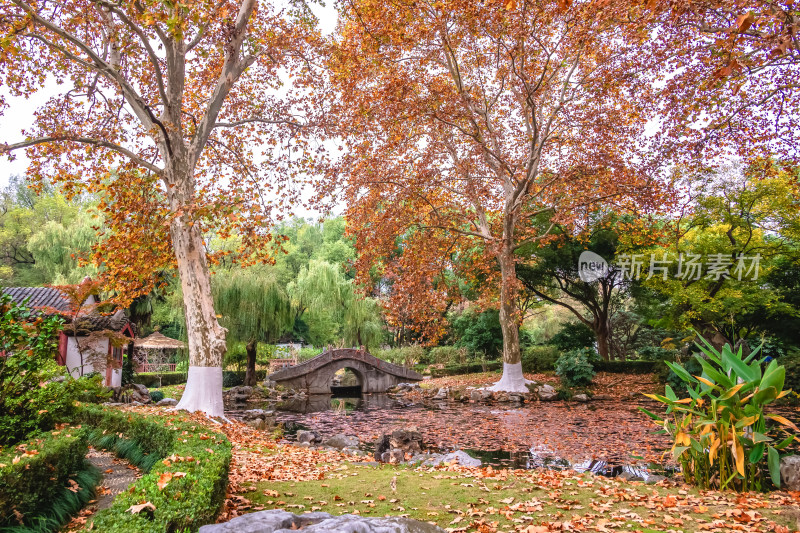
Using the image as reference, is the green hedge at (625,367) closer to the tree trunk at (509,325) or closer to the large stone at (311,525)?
the tree trunk at (509,325)

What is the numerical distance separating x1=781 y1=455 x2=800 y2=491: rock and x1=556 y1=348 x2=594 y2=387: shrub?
41.1 feet

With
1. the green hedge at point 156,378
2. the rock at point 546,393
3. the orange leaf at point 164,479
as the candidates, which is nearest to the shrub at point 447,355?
the rock at point 546,393

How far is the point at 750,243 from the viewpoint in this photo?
15133mm

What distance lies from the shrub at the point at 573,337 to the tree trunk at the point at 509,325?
816 centimetres

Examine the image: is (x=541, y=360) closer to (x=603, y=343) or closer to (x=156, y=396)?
(x=603, y=343)

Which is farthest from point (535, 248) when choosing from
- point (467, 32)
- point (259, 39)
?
point (259, 39)

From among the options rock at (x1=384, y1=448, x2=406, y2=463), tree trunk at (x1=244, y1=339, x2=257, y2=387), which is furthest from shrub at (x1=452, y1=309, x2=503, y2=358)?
rock at (x1=384, y1=448, x2=406, y2=463)

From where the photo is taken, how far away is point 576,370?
55.8 ft

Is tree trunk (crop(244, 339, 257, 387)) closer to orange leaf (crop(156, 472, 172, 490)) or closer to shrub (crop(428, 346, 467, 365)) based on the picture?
shrub (crop(428, 346, 467, 365))

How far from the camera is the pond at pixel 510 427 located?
808 cm

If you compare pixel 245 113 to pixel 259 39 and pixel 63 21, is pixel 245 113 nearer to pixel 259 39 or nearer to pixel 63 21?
pixel 259 39

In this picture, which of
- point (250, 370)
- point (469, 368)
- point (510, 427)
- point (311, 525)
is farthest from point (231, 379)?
point (311, 525)

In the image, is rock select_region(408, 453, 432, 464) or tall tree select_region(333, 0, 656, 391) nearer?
rock select_region(408, 453, 432, 464)

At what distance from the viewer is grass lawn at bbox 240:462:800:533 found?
11.6ft
